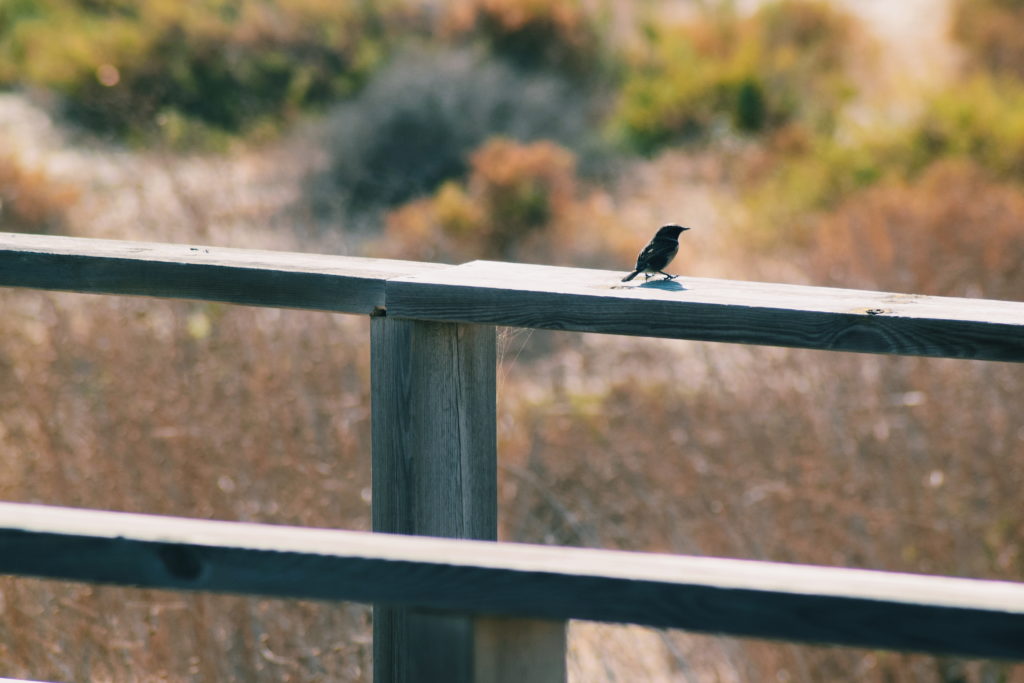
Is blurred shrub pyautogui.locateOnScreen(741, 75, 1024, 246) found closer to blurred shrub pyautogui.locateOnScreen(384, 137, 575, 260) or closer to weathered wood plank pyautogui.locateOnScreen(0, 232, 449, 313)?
blurred shrub pyautogui.locateOnScreen(384, 137, 575, 260)

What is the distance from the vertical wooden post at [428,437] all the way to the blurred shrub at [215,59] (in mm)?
13200

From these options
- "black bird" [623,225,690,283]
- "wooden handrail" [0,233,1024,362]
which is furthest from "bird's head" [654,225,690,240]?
"wooden handrail" [0,233,1024,362]

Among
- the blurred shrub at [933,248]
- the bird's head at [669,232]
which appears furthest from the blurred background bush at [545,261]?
the bird's head at [669,232]

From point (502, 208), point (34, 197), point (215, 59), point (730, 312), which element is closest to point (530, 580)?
point (730, 312)

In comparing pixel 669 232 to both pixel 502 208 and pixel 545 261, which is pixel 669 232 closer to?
pixel 545 261

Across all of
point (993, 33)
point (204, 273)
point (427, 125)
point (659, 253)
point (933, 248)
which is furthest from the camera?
point (993, 33)

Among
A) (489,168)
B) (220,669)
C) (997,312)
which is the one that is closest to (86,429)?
(220,669)

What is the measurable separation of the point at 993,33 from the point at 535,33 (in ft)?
17.6

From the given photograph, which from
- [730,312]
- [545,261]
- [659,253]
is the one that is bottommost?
[730,312]

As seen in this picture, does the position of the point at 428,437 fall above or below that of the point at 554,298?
below

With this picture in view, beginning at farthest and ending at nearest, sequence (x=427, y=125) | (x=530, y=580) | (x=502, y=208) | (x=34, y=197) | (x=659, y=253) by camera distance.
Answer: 1. (x=427, y=125)
2. (x=34, y=197)
3. (x=502, y=208)
4. (x=659, y=253)
5. (x=530, y=580)

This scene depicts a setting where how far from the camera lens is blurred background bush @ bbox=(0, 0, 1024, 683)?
11.5 feet

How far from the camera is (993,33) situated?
50.3ft

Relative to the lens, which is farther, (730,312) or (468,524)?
(468,524)
